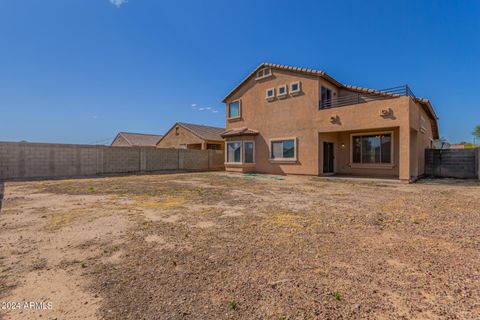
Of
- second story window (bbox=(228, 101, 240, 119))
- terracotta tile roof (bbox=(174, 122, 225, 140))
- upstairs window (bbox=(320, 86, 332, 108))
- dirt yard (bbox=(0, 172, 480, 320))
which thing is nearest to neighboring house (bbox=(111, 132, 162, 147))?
terracotta tile roof (bbox=(174, 122, 225, 140))

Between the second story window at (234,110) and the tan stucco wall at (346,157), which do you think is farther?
the second story window at (234,110)

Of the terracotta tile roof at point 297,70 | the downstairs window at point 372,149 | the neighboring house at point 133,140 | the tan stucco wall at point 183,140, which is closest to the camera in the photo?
the downstairs window at point 372,149

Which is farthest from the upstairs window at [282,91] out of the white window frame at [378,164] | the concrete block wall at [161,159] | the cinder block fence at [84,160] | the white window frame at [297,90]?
the concrete block wall at [161,159]

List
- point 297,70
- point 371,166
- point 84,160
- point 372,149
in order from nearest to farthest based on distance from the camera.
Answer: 1. point 371,166
2. point 372,149
3. point 297,70
4. point 84,160

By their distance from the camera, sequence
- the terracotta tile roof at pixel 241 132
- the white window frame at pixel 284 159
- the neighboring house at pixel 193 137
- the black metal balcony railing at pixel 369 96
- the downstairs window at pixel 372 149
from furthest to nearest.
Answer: the neighboring house at pixel 193 137 < the terracotta tile roof at pixel 241 132 < the white window frame at pixel 284 159 < the downstairs window at pixel 372 149 < the black metal balcony railing at pixel 369 96

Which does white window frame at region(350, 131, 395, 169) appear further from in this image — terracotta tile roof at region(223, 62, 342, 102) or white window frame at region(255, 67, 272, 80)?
white window frame at region(255, 67, 272, 80)

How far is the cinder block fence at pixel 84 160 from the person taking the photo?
44.9ft

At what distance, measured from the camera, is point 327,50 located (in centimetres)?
1725

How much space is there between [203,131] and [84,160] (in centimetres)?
1305

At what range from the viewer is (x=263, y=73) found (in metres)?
17.2

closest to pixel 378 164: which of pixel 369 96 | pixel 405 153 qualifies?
pixel 405 153

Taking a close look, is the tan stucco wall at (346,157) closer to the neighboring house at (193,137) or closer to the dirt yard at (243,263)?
the dirt yard at (243,263)

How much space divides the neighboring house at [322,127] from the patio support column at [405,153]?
0.13ft

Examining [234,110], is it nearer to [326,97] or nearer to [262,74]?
[262,74]
